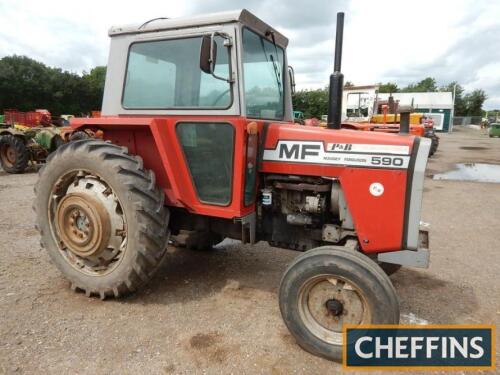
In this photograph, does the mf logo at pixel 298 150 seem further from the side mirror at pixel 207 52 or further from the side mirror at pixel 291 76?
the side mirror at pixel 291 76

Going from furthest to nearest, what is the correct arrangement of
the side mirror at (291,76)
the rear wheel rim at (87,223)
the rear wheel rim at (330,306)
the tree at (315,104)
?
the tree at (315,104), the side mirror at (291,76), the rear wheel rim at (87,223), the rear wheel rim at (330,306)

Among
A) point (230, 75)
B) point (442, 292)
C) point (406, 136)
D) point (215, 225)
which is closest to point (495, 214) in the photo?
point (442, 292)

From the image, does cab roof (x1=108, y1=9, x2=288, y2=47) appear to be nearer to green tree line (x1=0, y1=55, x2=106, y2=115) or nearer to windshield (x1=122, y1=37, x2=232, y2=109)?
windshield (x1=122, y1=37, x2=232, y2=109)

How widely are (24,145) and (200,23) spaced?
10021 millimetres

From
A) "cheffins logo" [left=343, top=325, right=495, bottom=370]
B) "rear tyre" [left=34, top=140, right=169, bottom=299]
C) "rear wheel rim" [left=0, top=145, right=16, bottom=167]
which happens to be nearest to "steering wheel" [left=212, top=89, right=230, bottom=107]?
"rear tyre" [left=34, top=140, right=169, bottom=299]

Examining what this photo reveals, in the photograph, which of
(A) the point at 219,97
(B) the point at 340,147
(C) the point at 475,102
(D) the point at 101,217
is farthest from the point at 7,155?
(C) the point at 475,102

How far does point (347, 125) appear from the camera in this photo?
11820mm

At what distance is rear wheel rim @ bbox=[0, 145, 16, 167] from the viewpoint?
36.7 ft

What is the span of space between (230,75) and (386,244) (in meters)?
1.74

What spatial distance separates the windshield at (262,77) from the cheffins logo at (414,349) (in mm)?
1869

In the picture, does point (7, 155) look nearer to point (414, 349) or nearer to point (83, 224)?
point (83, 224)

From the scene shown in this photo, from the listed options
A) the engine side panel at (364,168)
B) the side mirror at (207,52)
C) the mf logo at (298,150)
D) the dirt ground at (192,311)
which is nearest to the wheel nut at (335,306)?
the dirt ground at (192,311)

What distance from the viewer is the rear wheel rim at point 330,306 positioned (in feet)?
8.86

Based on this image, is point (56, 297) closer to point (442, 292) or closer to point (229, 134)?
point (229, 134)
